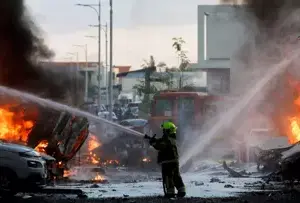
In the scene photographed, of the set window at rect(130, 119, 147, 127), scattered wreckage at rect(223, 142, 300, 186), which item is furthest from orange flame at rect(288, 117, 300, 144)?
window at rect(130, 119, 147, 127)

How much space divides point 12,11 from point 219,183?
28.7ft

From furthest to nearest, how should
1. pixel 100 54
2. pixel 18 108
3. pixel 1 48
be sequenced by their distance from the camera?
pixel 100 54
pixel 1 48
pixel 18 108

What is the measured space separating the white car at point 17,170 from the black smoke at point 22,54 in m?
7.94

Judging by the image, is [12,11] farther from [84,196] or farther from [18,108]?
[84,196]

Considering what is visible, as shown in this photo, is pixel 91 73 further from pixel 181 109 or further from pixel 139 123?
pixel 181 109

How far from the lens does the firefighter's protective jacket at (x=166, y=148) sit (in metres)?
12.9

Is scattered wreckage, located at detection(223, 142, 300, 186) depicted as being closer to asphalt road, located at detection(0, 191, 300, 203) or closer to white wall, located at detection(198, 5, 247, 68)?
asphalt road, located at detection(0, 191, 300, 203)

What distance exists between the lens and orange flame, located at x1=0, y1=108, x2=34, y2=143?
57.1 ft

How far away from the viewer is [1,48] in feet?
67.3

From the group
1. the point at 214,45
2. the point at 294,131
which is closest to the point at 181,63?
the point at 214,45

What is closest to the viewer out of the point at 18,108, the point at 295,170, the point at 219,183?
the point at 295,170

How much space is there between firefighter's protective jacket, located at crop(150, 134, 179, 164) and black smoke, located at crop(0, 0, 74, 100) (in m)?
8.59

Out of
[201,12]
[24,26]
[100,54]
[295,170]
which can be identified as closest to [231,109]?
[24,26]

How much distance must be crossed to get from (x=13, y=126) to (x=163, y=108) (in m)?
7.41
